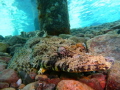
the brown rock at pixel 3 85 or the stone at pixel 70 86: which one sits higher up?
the stone at pixel 70 86

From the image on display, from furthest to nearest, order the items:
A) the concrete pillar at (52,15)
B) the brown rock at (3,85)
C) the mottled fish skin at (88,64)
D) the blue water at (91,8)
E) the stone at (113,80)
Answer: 1. the blue water at (91,8)
2. the concrete pillar at (52,15)
3. the brown rock at (3,85)
4. the stone at (113,80)
5. the mottled fish skin at (88,64)

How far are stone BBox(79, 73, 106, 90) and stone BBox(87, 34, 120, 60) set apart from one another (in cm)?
84

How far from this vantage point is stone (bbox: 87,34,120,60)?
7.74 ft

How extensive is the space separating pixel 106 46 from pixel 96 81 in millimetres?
1299

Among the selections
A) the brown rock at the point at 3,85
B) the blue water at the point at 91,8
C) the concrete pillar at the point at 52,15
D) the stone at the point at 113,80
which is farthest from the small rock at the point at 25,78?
the blue water at the point at 91,8

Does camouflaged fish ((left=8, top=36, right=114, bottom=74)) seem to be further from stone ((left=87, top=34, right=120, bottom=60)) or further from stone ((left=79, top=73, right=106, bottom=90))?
stone ((left=87, top=34, right=120, bottom=60))

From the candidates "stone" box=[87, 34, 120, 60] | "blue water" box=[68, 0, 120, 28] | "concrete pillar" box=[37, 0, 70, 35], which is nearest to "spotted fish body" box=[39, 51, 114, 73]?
"stone" box=[87, 34, 120, 60]

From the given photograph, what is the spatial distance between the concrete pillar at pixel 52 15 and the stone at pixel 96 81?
3492mm

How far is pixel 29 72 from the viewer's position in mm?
2295

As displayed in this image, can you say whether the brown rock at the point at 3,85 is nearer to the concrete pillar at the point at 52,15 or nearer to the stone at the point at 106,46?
the stone at the point at 106,46

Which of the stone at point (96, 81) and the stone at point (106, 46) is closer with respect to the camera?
the stone at point (96, 81)

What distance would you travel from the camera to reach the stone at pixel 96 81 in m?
1.57

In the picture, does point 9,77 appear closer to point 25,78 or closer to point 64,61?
point 25,78

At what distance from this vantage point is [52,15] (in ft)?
15.8
